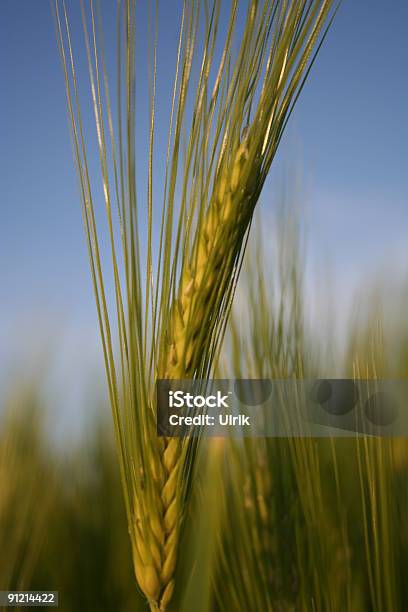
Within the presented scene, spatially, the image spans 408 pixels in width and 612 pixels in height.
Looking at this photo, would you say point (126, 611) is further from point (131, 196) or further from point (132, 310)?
point (131, 196)

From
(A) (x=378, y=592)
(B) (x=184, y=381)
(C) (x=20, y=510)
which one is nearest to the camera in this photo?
(B) (x=184, y=381)

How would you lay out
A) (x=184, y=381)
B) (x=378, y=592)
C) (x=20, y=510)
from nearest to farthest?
(x=184, y=381) < (x=378, y=592) < (x=20, y=510)

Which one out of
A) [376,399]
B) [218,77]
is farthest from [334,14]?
[376,399]

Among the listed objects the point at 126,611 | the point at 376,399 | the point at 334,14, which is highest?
the point at 334,14

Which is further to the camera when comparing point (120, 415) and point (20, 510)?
point (20, 510)

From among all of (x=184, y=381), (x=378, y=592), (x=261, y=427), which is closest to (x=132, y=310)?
(x=184, y=381)

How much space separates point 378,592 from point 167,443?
1.13ft

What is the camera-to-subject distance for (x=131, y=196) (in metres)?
0.64

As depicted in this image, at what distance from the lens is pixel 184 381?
2.04 feet

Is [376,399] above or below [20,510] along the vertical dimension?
above

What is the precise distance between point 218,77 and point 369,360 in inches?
16.9

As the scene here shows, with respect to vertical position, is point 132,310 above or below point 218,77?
below

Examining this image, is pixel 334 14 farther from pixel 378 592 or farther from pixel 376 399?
pixel 378 592

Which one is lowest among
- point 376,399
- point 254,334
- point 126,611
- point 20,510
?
point 126,611
